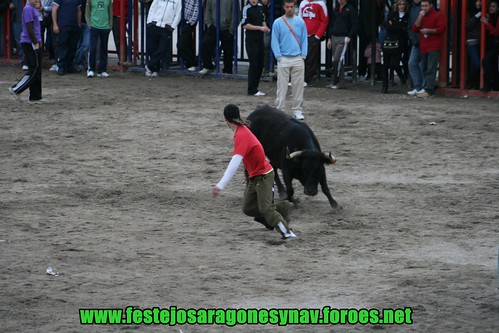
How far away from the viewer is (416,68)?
21078 millimetres

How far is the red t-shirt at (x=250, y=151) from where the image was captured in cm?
1055

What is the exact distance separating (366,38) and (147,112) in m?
5.72

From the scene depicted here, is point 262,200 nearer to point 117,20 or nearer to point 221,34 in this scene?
point 221,34

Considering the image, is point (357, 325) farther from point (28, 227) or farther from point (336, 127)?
point (336, 127)

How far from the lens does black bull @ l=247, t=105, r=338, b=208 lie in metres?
12.0

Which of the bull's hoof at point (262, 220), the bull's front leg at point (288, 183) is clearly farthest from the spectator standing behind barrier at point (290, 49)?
the bull's hoof at point (262, 220)

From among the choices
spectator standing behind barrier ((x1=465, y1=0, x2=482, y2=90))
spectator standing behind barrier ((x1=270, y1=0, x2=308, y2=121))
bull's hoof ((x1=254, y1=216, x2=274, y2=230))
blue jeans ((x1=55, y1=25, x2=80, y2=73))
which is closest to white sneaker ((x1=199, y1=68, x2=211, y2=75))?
blue jeans ((x1=55, y1=25, x2=80, y2=73))

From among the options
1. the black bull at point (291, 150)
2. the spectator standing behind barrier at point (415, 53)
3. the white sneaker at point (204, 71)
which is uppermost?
the spectator standing behind barrier at point (415, 53)

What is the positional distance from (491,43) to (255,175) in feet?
35.2

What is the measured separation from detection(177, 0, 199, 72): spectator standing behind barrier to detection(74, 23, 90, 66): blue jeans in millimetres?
2161

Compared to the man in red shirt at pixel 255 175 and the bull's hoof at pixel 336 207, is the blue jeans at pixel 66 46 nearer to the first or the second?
the bull's hoof at pixel 336 207

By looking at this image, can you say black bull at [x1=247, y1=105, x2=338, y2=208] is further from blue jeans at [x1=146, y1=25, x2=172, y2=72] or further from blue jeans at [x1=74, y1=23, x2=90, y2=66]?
blue jeans at [x1=74, y1=23, x2=90, y2=66]

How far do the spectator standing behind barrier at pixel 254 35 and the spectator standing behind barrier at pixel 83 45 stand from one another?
5.00 m

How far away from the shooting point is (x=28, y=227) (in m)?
11.4
